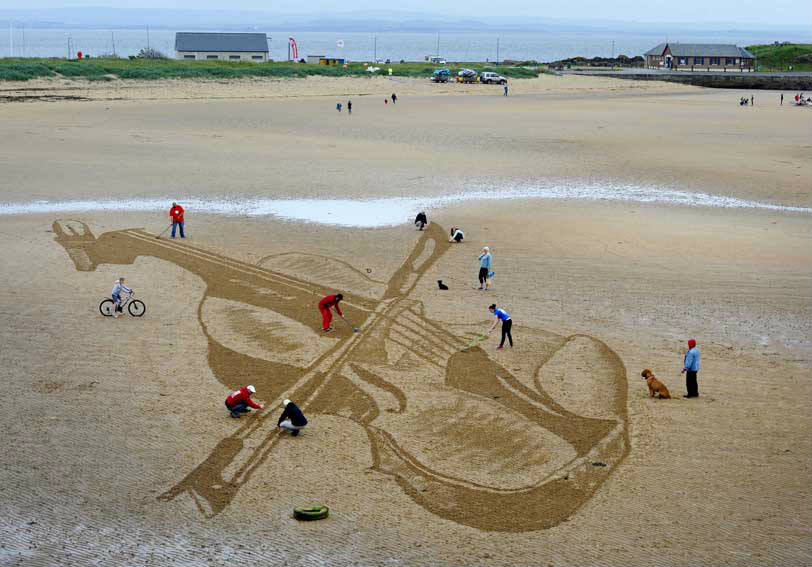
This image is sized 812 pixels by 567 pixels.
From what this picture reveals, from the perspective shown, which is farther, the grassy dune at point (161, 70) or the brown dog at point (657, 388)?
the grassy dune at point (161, 70)

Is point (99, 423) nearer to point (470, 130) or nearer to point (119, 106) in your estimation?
point (470, 130)

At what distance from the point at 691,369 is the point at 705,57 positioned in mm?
116443

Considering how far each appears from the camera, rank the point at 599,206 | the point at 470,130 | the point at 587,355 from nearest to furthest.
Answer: the point at 587,355 → the point at 599,206 → the point at 470,130

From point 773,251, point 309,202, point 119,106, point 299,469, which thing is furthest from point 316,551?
point 119,106

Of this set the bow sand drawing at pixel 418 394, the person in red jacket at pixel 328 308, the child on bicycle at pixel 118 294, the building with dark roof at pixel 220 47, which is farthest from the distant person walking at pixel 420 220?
the building with dark roof at pixel 220 47

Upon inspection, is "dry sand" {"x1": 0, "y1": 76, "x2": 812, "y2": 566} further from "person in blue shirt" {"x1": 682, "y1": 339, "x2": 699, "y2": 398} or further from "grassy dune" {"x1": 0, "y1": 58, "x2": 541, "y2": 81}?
"grassy dune" {"x1": 0, "y1": 58, "x2": 541, "y2": 81}

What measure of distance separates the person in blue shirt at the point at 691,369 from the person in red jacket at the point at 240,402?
338 inches

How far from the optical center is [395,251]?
30.1 meters

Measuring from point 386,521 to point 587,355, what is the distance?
861 centimetres

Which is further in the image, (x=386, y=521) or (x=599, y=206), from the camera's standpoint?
(x=599, y=206)

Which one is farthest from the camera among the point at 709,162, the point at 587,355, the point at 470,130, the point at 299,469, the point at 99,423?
the point at 470,130

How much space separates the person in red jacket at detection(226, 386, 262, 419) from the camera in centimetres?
1766

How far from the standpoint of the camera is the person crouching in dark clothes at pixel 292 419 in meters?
16.9

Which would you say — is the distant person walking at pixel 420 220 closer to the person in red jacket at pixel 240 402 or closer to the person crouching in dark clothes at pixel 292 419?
the person in red jacket at pixel 240 402
